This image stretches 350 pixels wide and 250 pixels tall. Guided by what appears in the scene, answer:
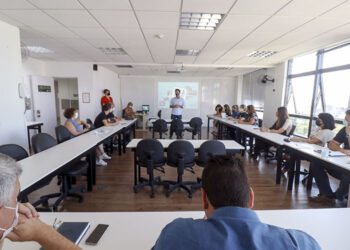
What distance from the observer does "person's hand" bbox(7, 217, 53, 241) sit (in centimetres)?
67

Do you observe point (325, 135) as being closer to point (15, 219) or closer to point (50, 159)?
point (15, 219)

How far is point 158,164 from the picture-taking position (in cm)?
297

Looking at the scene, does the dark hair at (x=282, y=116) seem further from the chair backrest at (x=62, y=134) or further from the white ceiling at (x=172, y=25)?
the chair backrest at (x=62, y=134)

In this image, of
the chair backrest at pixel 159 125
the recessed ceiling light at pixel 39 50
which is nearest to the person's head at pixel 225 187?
the chair backrest at pixel 159 125

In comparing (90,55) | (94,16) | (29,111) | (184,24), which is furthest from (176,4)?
(29,111)

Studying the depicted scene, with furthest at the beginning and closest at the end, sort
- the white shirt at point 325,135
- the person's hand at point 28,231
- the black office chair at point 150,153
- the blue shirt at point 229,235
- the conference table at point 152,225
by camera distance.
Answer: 1. the white shirt at point 325,135
2. the black office chair at point 150,153
3. the conference table at point 152,225
4. the person's hand at point 28,231
5. the blue shirt at point 229,235

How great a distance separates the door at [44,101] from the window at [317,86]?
7791mm

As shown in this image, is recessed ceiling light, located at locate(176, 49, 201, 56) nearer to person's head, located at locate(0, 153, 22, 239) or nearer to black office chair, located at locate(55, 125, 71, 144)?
black office chair, located at locate(55, 125, 71, 144)

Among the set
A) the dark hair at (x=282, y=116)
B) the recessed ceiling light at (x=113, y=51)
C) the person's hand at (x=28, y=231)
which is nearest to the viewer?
the person's hand at (x=28, y=231)

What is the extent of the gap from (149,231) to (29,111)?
6.52 meters

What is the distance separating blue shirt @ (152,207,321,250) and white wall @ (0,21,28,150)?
13.3 feet

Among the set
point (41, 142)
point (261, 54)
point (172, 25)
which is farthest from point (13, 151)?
point (261, 54)

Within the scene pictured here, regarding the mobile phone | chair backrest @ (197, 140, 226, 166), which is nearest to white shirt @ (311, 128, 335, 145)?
chair backrest @ (197, 140, 226, 166)

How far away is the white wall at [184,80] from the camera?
33.1 ft
